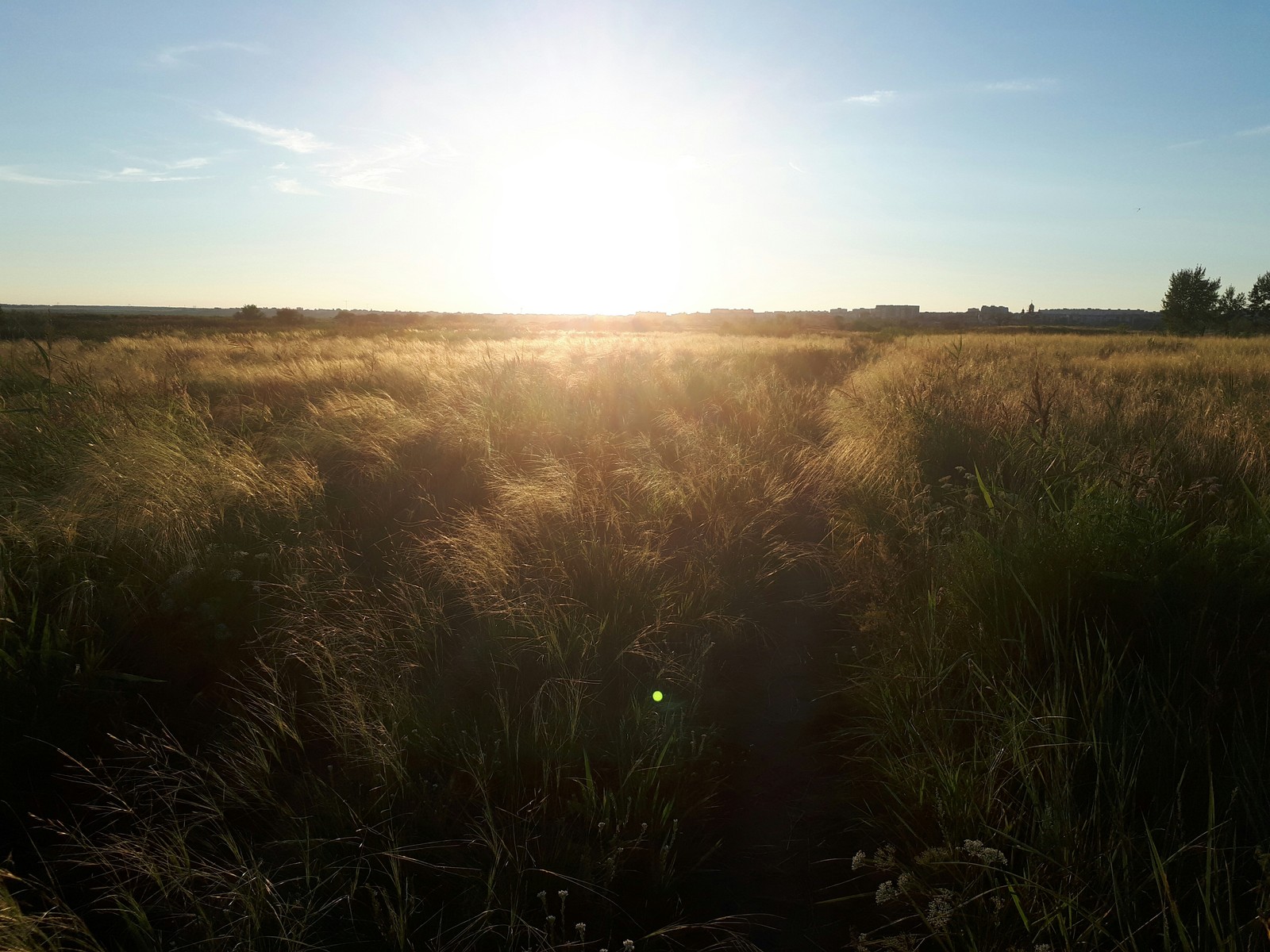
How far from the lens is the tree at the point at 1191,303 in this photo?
165ft

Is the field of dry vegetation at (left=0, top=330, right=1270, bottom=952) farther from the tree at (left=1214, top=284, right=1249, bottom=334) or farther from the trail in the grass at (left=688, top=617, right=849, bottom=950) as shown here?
the tree at (left=1214, top=284, right=1249, bottom=334)

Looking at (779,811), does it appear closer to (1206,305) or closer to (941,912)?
(941,912)

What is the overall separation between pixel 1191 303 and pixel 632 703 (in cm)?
6626

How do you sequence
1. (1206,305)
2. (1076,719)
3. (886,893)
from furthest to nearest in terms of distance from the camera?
(1206,305)
(1076,719)
(886,893)

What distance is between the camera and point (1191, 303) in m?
51.1

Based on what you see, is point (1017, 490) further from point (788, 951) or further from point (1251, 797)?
point (788, 951)

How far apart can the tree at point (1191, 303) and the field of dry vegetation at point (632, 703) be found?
60.6 m

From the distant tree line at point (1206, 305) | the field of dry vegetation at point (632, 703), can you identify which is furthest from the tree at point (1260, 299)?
the field of dry vegetation at point (632, 703)

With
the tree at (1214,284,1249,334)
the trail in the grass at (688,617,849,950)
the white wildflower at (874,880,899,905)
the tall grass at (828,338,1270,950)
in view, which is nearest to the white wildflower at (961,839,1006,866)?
the tall grass at (828,338,1270,950)

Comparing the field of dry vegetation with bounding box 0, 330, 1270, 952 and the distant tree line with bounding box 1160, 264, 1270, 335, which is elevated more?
the distant tree line with bounding box 1160, 264, 1270, 335

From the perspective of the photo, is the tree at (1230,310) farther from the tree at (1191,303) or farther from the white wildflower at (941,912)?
the white wildflower at (941,912)

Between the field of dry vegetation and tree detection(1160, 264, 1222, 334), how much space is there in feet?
199

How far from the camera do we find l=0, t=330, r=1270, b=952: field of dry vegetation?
161cm

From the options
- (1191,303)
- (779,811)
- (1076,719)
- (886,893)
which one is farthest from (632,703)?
(1191,303)
